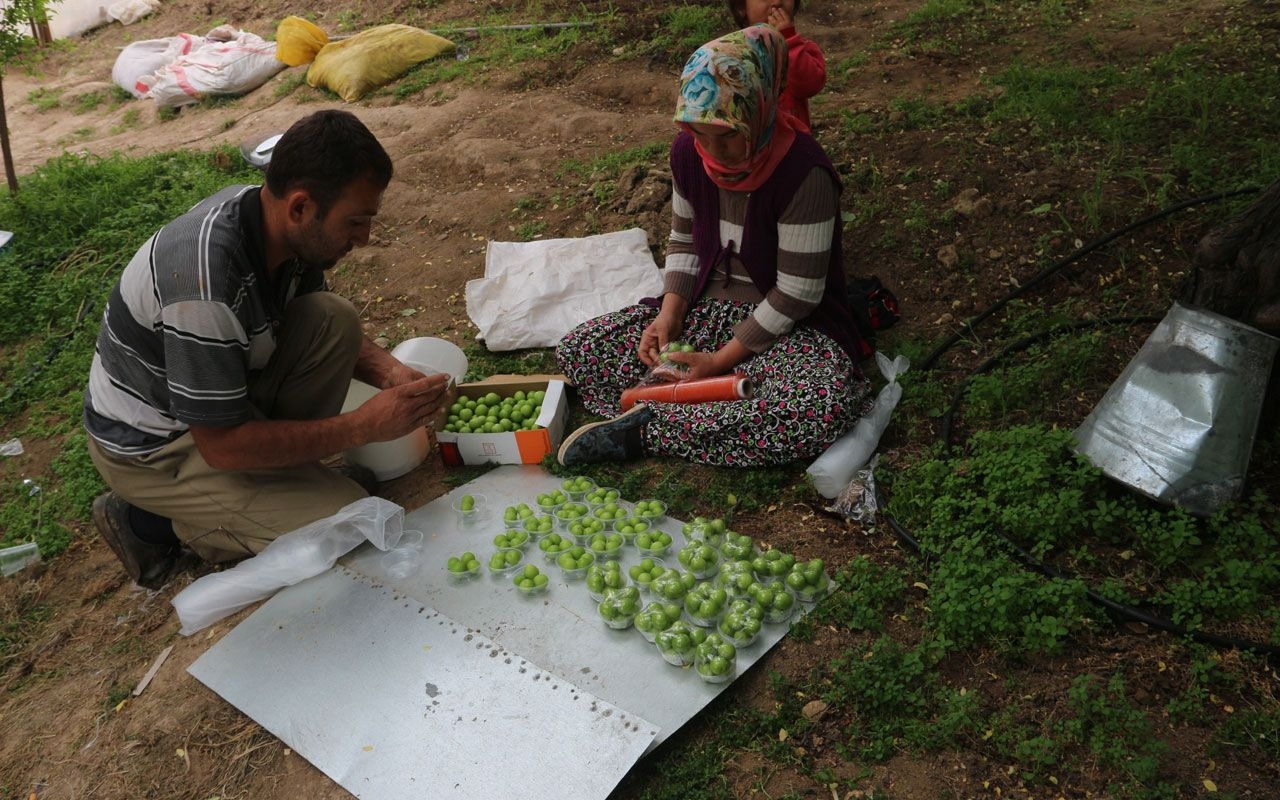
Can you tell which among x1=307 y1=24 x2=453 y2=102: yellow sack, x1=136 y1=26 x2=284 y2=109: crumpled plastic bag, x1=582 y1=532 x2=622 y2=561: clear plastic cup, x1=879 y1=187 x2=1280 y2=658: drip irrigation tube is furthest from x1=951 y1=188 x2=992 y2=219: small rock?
x1=136 y1=26 x2=284 y2=109: crumpled plastic bag

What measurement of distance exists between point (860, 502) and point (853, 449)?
23cm

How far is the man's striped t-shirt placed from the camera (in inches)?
102

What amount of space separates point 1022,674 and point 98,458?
333 cm

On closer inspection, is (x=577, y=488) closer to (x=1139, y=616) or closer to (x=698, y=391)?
(x=698, y=391)

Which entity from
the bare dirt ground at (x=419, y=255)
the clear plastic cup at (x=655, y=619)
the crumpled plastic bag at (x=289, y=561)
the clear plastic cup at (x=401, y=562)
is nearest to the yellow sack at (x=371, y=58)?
the bare dirt ground at (x=419, y=255)

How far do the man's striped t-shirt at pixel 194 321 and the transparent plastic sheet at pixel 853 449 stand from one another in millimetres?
2089

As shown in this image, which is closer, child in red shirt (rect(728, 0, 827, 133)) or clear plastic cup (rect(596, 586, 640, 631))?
clear plastic cup (rect(596, 586, 640, 631))

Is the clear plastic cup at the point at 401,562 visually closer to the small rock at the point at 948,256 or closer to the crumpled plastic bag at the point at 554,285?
the crumpled plastic bag at the point at 554,285

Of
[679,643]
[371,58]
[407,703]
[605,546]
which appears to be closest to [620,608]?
[679,643]

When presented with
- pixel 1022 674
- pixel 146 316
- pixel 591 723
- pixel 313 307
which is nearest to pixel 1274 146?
pixel 1022 674

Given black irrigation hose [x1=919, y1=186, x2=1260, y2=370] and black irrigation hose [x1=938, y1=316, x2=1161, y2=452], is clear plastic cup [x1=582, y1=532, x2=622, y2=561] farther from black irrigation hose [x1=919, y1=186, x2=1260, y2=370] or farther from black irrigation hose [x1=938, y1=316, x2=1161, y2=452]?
black irrigation hose [x1=919, y1=186, x2=1260, y2=370]

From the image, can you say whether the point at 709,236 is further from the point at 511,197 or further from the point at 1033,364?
the point at 511,197

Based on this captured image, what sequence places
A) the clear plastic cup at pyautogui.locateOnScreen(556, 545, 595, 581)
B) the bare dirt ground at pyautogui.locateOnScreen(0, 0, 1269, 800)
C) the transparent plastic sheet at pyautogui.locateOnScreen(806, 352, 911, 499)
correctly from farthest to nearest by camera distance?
the transparent plastic sheet at pyautogui.locateOnScreen(806, 352, 911, 499) < the clear plastic cup at pyautogui.locateOnScreen(556, 545, 595, 581) < the bare dirt ground at pyautogui.locateOnScreen(0, 0, 1269, 800)

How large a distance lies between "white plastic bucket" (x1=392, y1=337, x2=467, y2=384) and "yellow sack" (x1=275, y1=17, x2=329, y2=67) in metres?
6.75
